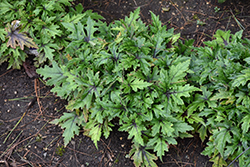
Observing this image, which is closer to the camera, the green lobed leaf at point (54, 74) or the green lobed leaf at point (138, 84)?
the green lobed leaf at point (138, 84)

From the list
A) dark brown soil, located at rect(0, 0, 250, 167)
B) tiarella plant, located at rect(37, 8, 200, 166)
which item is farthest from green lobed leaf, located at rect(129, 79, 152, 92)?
dark brown soil, located at rect(0, 0, 250, 167)

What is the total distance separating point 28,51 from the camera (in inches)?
125

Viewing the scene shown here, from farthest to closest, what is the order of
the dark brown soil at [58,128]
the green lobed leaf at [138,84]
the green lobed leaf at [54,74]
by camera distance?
the dark brown soil at [58,128], the green lobed leaf at [54,74], the green lobed leaf at [138,84]

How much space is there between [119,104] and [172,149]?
114cm

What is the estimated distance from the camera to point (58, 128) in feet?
9.99

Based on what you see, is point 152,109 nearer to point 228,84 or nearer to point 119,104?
point 119,104

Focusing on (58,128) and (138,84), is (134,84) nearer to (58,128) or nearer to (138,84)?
(138,84)

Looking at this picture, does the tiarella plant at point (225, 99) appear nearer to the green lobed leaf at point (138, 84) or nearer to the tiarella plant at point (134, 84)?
the tiarella plant at point (134, 84)

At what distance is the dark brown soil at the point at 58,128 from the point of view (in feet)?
9.37

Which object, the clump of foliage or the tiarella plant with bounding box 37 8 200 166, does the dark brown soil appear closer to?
the tiarella plant with bounding box 37 8 200 166

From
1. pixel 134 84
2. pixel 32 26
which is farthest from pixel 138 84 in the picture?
pixel 32 26

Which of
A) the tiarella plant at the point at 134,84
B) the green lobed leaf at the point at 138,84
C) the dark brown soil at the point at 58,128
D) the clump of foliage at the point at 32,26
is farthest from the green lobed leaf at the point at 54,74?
the green lobed leaf at the point at 138,84

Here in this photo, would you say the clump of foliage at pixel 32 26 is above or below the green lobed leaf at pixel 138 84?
above

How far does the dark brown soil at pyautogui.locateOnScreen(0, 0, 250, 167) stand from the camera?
2.86m
